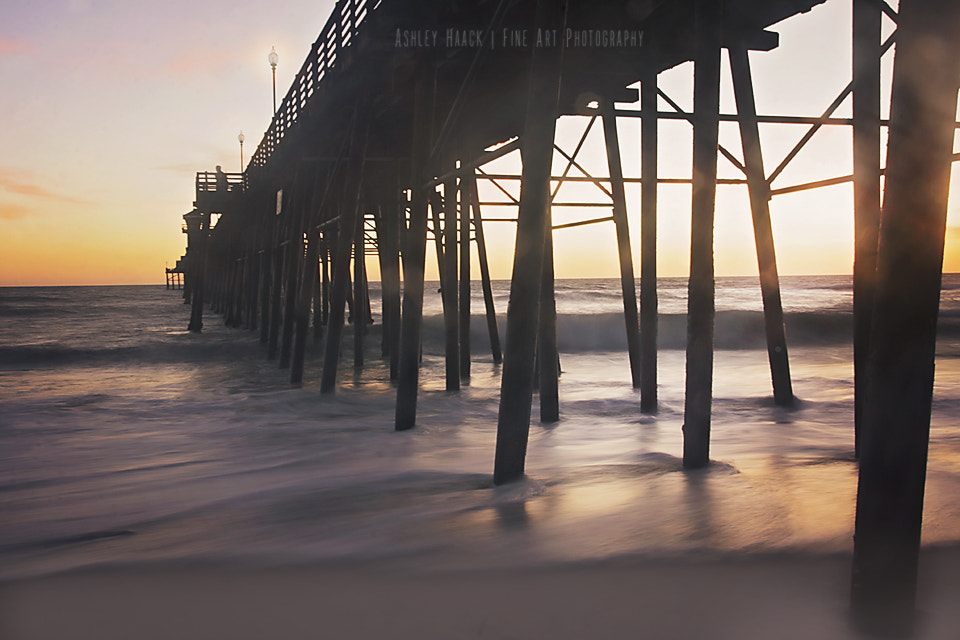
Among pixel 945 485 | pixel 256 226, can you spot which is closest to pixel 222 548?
pixel 945 485

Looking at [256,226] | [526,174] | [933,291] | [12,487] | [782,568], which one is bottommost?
[12,487]

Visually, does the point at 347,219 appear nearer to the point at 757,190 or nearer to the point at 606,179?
the point at 606,179

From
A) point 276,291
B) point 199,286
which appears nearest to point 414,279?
point 276,291

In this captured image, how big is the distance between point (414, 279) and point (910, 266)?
13.5 feet

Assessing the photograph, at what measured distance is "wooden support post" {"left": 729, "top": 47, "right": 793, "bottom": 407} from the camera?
5.62 meters

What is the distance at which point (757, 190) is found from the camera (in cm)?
572

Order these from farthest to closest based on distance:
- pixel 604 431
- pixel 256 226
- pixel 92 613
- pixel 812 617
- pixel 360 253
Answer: pixel 256 226 → pixel 360 253 → pixel 604 431 → pixel 92 613 → pixel 812 617

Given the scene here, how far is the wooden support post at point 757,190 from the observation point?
18.4 ft

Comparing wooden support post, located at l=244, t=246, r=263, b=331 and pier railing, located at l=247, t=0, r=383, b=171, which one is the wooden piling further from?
wooden support post, located at l=244, t=246, r=263, b=331

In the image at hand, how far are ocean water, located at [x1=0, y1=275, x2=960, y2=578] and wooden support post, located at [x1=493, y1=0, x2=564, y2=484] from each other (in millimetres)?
270

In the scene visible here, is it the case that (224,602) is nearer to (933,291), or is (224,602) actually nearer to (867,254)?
(933,291)

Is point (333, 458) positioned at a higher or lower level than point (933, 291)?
lower

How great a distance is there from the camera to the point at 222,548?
2.87 m

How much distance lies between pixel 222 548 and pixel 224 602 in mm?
549
